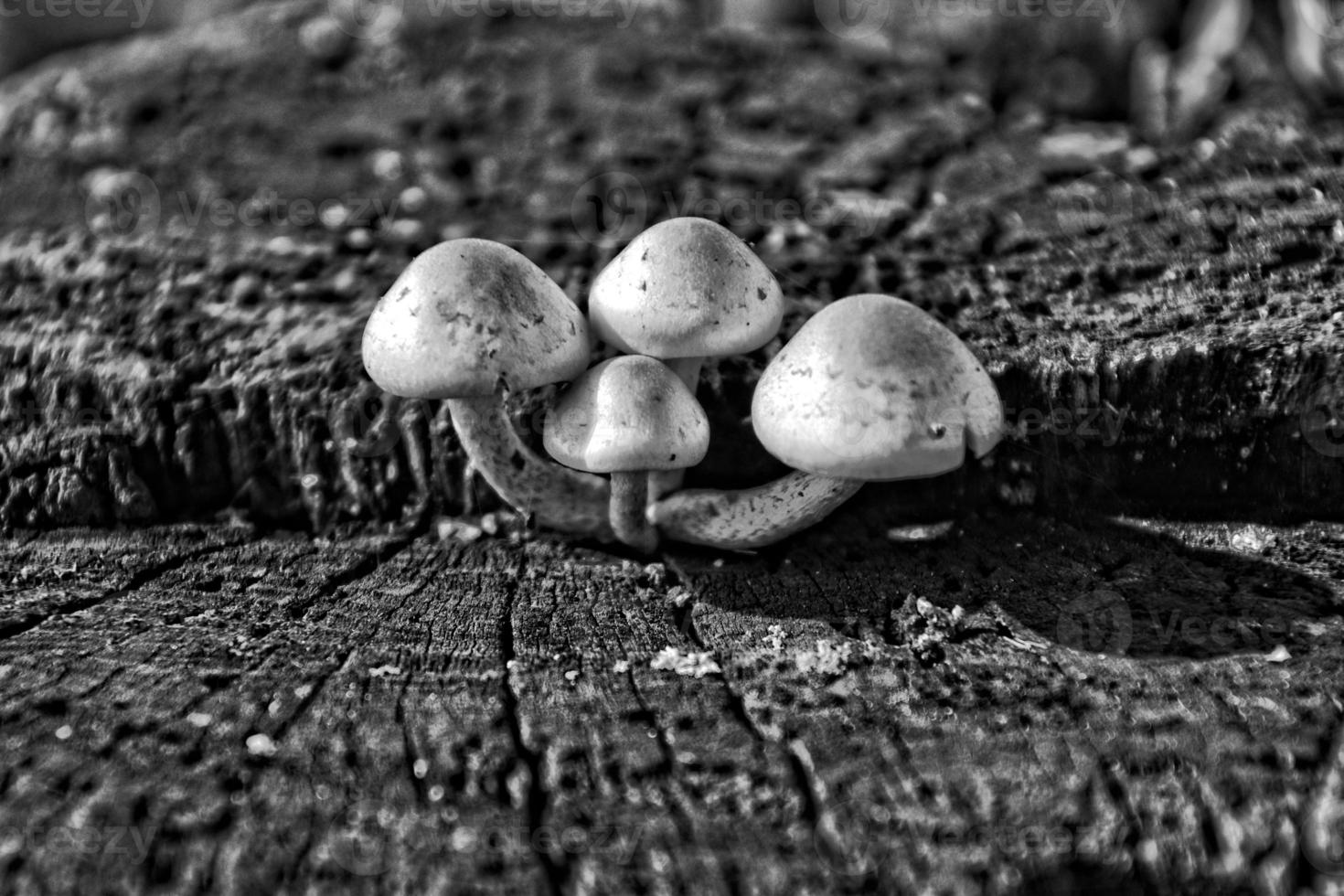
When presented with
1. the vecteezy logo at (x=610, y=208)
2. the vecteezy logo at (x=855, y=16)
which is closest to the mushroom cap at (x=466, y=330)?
the vecteezy logo at (x=610, y=208)

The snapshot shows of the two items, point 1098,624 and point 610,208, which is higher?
point 610,208


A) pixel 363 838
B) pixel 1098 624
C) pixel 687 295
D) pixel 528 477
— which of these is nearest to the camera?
pixel 363 838

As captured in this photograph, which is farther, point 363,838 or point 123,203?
point 123,203

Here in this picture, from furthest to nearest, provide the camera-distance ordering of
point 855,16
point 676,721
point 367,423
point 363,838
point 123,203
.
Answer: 1. point 855,16
2. point 123,203
3. point 367,423
4. point 676,721
5. point 363,838

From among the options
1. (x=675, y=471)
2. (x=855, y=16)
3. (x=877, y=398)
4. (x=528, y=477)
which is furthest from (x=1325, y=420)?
(x=855, y=16)

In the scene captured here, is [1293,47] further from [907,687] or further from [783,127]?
[907,687]

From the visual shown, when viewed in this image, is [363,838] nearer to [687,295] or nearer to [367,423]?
[687,295]

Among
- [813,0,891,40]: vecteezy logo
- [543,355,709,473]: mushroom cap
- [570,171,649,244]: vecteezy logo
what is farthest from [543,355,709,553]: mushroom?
[813,0,891,40]: vecteezy logo

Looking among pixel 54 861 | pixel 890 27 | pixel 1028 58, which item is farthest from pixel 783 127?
pixel 54 861
